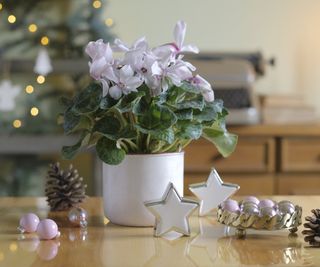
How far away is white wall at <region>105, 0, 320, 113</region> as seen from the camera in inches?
108

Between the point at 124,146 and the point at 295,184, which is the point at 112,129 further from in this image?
the point at 295,184

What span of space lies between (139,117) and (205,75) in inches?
53.5

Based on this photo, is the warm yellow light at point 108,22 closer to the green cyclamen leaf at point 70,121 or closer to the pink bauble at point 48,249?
the green cyclamen leaf at point 70,121

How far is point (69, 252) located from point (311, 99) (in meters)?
1.99

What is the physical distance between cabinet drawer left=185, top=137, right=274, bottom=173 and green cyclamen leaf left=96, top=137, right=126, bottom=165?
51.8 inches

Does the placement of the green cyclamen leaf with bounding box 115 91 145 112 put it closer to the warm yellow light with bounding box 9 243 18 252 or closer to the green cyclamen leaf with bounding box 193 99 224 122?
the green cyclamen leaf with bounding box 193 99 224 122

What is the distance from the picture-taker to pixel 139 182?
3.75 ft

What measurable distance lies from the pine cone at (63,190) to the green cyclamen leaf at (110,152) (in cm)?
25

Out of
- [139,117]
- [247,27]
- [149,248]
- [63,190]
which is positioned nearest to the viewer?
[149,248]

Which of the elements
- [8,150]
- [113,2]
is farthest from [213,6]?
→ [8,150]

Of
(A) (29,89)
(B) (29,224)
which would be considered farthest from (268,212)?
(A) (29,89)

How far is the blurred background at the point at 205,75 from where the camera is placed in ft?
7.93

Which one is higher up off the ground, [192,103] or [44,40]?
[44,40]

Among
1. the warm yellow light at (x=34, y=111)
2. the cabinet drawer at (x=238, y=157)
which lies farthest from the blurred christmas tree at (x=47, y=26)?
the cabinet drawer at (x=238, y=157)
